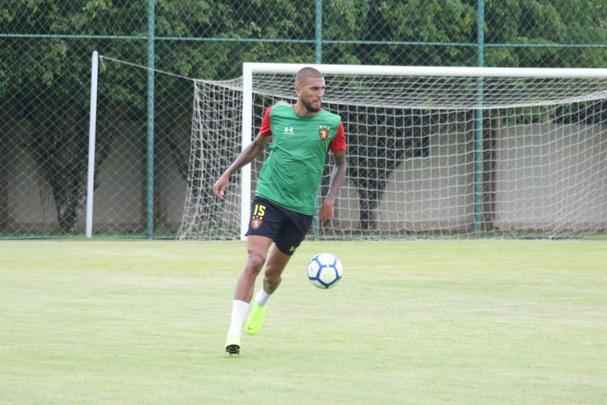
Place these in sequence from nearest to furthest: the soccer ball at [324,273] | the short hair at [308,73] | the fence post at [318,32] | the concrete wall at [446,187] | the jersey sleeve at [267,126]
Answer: the short hair at [308,73]
the jersey sleeve at [267,126]
the soccer ball at [324,273]
the fence post at [318,32]
the concrete wall at [446,187]

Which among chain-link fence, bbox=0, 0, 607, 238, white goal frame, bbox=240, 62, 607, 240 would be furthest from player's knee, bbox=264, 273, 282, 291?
chain-link fence, bbox=0, 0, 607, 238

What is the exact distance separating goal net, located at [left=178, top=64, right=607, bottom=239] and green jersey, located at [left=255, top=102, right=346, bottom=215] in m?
14.4

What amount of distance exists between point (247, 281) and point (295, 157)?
0.97m

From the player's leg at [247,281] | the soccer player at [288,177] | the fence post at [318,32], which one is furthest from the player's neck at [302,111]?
the fence post at [318,32]

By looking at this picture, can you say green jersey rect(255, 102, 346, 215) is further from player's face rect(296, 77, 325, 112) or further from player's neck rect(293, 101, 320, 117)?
player's face rect(296, 77, 325, 112)

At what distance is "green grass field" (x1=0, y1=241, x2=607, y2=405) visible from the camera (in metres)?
7.43

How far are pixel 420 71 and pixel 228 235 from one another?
4258 millimetres

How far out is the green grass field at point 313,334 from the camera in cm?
743

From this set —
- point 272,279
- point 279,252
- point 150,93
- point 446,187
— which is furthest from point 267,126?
point 446,187

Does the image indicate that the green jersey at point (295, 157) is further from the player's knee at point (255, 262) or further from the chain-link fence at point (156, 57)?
the chain-link fence at point (156, 57)

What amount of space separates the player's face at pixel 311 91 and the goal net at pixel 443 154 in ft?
47.9

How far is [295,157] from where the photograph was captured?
973cm

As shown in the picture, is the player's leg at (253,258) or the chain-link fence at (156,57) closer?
the player's leg at (253,258)

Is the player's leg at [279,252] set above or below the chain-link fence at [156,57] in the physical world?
below
